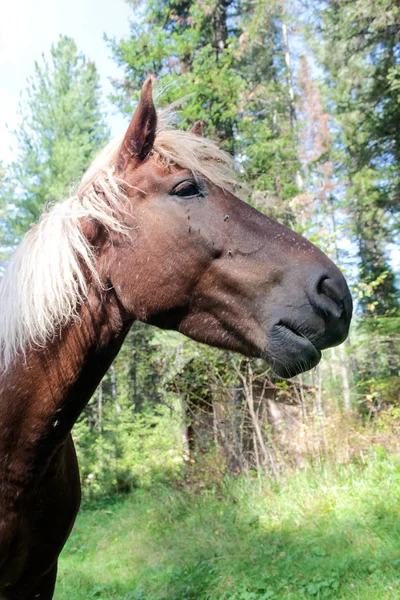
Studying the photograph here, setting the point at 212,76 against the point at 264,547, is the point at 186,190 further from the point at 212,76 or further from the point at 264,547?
the point at 212,76

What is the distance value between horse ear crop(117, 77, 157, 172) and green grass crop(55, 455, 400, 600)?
3577mm

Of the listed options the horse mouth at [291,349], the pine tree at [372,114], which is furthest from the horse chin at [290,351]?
the pine tree at [372,114]

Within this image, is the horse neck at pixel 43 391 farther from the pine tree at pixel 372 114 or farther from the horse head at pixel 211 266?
the pine tree at pixel 372 114

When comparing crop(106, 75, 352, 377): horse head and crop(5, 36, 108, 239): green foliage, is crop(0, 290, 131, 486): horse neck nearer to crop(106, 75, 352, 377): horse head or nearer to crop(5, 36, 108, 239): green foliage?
crop(106, 75, 352, 377): horse head

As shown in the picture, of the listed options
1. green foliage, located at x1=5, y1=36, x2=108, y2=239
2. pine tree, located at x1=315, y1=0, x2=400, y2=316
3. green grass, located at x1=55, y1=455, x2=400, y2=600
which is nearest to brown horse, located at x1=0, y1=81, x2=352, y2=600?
green grass, located at x1=55, y1=455, x2=400, y2=600

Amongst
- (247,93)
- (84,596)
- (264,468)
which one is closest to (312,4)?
(247,93)

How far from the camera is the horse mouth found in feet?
5.50

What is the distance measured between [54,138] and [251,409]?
13213 millimetres

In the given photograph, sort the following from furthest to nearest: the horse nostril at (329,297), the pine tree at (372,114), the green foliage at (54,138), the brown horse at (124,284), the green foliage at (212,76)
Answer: the green foliage at (54,138)
the green foliage at (212,76)
the pine tree at (372,114)
the brown horse at (124,284)
the horse nostril at (329,297)

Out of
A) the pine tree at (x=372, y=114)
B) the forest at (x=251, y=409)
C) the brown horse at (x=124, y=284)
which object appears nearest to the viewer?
the brown horse at (x=124, y=284)

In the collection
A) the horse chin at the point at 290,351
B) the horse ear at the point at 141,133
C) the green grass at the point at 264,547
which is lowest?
the green grass at the point at 264,547

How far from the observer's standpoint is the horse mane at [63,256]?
1.82 metres

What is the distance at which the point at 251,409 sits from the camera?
693 cm

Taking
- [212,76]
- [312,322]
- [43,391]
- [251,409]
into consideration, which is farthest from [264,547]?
[212,76]
